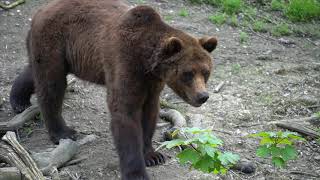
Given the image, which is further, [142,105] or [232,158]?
[142,105]

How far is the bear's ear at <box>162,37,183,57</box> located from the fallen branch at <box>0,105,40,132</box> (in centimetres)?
224

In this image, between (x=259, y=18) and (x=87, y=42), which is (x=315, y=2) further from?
(x=87, y=42)

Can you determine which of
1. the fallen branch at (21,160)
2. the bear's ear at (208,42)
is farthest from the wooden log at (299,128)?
the fallen branch at (21,160)

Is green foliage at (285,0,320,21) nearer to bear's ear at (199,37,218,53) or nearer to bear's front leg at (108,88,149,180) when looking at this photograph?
bear's ear at (199,37,218,53)

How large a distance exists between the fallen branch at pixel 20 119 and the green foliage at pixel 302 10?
608cm

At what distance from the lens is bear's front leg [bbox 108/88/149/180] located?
5.87m

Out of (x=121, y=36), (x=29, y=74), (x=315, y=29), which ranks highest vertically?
(x=121, y=36)

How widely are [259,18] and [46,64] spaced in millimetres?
6079

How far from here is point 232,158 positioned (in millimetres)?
4594

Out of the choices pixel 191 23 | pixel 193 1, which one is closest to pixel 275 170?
pixel 191 23

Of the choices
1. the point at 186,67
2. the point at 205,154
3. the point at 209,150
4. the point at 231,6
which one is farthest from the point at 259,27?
the point at 209,150

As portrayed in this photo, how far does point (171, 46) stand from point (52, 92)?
174 cm

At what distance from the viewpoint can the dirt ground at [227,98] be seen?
6.53 meters

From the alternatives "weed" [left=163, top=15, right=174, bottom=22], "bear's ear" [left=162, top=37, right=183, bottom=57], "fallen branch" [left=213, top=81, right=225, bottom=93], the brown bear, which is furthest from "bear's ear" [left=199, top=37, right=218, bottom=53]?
"weed" [left=163, top=15, right=174, bottom=22]
